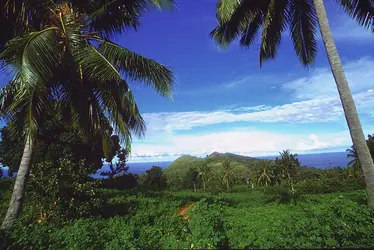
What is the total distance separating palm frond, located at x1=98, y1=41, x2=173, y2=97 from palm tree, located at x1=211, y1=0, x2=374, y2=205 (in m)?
2.80

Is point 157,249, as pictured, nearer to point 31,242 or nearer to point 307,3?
point 31,242

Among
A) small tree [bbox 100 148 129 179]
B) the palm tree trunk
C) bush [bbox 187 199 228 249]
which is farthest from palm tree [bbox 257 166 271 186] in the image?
the palm tree trunk

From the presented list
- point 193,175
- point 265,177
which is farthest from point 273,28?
point 193,175

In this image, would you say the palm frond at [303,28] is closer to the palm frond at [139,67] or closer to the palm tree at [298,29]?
→ the palm tree at [298,29]

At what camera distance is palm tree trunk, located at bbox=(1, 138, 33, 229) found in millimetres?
6672

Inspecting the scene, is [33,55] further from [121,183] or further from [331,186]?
[331,186]

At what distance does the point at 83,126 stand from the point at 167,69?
411 centimetres

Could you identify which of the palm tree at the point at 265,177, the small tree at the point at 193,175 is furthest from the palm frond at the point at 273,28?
the small tree at the point at 193,175

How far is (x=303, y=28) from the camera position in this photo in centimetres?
981

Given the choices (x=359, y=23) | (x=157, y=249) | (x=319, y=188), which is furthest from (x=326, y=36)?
(x=319, y=188)

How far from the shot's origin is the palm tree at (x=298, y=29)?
6363 mm

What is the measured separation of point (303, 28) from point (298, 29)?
188 millimetres

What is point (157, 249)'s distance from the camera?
444 cm

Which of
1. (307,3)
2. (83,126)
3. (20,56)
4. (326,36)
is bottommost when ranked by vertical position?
(83,126)
